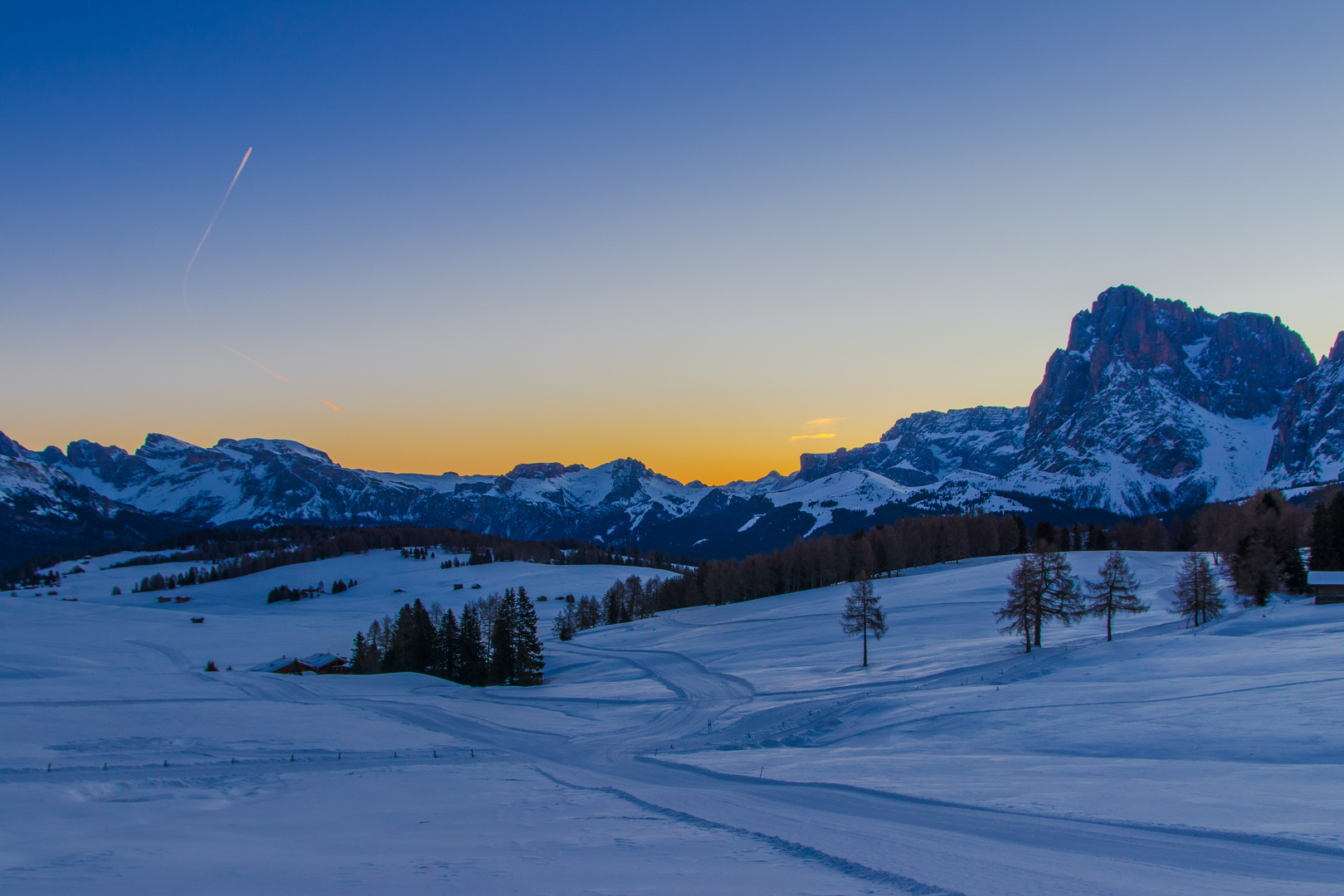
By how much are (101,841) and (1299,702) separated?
117 feet

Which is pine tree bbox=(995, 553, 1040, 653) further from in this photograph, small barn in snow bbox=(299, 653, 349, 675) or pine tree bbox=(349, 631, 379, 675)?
small barn in snow bbox=(299, 653, 349, 675)

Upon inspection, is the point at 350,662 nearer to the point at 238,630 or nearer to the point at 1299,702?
the point at 238,630

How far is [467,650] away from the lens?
232 feet

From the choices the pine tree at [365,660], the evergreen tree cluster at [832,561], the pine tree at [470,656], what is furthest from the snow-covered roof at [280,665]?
the evergreen tree cluster at [832,561]

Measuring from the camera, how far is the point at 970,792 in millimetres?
18656

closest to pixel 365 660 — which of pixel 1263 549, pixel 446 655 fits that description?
pixel 446 655

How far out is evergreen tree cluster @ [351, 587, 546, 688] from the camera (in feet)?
220

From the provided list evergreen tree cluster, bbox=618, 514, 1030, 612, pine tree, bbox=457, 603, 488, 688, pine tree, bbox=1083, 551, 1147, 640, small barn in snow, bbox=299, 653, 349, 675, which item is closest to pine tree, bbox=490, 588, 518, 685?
pine tree, bbox=457, 603, 488, 688

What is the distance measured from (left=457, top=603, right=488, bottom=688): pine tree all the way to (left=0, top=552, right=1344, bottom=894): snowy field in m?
9.43

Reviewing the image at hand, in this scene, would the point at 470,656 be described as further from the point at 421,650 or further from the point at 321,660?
the point at 321,660

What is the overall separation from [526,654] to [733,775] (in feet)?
151

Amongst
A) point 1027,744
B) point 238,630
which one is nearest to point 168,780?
point 1027,744

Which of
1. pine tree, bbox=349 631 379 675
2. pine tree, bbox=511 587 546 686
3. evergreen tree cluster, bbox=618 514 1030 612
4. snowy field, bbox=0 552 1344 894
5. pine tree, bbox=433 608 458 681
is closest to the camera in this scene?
snowy field, bbox=0 552 1344 894

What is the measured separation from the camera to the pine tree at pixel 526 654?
6638 centimetres
